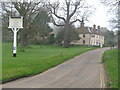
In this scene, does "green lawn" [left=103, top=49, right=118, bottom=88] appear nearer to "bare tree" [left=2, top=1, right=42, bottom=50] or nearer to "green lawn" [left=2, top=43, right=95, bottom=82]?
"green lawn" [left=2, top=43, right=95, bottom=82]

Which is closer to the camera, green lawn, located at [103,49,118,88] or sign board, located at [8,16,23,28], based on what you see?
green lawn, located at [103,49,118,88]

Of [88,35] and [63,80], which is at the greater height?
[88,35]

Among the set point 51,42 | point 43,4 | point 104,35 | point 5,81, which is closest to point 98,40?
point 104,35

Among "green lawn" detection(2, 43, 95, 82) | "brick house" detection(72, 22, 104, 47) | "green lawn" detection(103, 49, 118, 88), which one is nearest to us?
"green lawn" detection(103, 49, 118, 88)

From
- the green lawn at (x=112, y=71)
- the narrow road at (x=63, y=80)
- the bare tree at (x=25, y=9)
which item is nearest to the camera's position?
the narrow road at (x=63, y=80)

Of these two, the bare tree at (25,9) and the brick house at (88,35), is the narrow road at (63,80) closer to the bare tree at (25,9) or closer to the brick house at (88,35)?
the bare tree at (25,9)

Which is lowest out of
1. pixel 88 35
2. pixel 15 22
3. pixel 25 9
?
pixel 88 35

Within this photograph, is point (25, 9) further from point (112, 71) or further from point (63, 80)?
point (63, 80)

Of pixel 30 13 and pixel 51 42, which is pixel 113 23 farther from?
pixel 51 42

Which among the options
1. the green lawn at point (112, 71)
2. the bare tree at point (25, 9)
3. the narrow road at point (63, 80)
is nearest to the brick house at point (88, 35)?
the bare tree at point (25, 9)

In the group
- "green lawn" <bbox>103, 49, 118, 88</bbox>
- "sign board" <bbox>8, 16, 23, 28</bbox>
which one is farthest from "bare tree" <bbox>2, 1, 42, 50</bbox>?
"green lawn" <bbox>103, 49, 118, 88</bbox>

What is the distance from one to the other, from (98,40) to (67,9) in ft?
182

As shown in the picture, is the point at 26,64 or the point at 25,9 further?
the point at 25,9

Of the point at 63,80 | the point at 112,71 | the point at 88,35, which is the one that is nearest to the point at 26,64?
the point at 112,71
